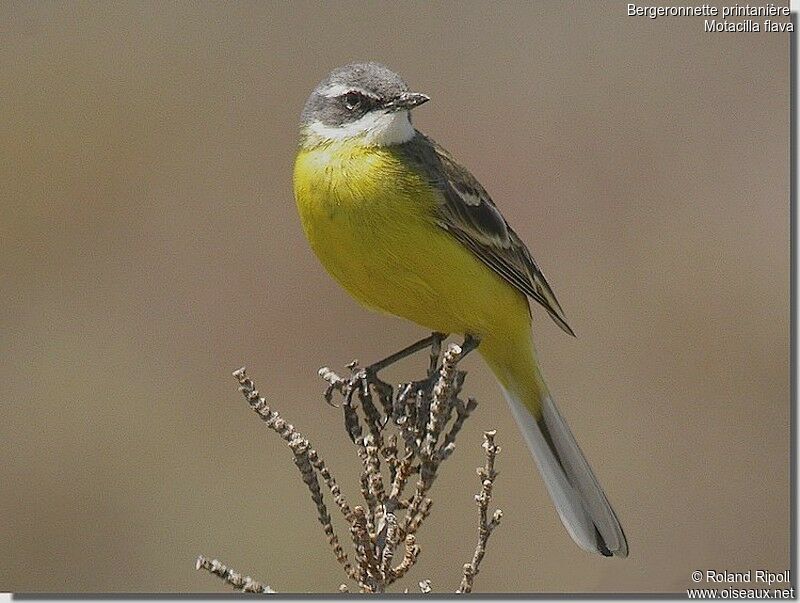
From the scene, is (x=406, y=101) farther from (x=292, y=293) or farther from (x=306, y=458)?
(x=292, y=293)

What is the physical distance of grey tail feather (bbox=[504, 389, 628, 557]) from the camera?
4.62 meters

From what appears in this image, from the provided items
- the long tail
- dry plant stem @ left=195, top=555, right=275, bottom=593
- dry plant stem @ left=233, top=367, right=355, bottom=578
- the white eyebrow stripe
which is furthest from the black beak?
dry plant stem @ left=195, top=555, right=275, bottom=593

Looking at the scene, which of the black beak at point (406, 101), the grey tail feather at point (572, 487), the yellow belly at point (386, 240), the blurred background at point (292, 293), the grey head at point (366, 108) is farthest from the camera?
the blurred background at point (292, 293)

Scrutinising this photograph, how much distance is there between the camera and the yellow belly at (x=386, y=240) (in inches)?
166

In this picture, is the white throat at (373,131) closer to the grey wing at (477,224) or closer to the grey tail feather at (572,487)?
the grey wing at (477,224)

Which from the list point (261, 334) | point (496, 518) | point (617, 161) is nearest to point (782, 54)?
point (617, 161)

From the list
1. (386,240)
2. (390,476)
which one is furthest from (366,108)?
(390,476)

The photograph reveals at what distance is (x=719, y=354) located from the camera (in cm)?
809

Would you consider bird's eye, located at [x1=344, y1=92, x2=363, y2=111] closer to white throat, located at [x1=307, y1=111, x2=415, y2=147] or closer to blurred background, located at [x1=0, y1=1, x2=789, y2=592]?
white throat, located at [x1=307, y1=111, x2=415, y2=147]

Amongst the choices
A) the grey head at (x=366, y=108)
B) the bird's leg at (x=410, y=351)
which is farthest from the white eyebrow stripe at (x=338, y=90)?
the bird's leg at (x=410, y=351)

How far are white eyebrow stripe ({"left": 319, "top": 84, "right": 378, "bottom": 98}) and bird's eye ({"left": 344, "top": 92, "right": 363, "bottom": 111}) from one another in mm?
15

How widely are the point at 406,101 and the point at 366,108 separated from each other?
0.64ft

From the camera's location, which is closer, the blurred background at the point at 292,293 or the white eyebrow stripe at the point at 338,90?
the white eyebrow stripe at the point at 338,90

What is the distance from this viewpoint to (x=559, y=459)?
15.6ft
